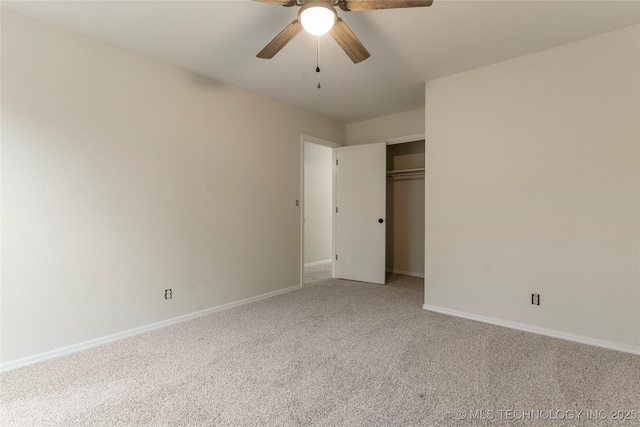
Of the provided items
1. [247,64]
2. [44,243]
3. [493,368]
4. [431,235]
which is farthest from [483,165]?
[44,243]

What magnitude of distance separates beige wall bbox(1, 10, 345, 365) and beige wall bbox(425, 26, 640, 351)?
2.16 metres

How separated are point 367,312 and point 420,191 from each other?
94.4 inches

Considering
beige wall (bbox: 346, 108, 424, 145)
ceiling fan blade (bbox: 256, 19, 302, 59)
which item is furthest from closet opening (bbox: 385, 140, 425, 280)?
ceiling fan blade (bbox: 256, 19, 302, 59)

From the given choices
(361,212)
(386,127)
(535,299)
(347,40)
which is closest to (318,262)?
(361,212)

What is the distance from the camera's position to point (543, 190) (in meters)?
2.70

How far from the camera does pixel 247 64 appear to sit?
2.92 metres

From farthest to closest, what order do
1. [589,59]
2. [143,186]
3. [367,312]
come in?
[367,312] < [143,186] < [589,59]

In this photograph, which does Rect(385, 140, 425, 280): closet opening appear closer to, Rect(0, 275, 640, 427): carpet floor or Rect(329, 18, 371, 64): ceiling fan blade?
Rect(0, 275, 640, 427): carpet floor

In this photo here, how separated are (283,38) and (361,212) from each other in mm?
2986

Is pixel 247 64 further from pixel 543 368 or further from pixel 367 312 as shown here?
pixel 543 368

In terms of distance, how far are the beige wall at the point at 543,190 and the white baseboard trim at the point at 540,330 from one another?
0.02 metres

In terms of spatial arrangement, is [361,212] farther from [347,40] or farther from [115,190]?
[115,190]

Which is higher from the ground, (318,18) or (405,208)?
(318,18)

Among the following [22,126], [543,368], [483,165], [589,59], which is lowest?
[543,368]
